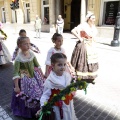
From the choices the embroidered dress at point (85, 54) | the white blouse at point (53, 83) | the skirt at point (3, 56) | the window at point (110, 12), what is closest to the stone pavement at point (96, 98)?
the embroidered dress at point (85, 54)

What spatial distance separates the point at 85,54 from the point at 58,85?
2.49 m

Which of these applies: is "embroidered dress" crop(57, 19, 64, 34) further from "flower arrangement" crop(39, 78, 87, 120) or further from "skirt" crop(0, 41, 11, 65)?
"flower arrangement" crop(39, 78, 87, 120)

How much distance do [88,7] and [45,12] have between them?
246 inches

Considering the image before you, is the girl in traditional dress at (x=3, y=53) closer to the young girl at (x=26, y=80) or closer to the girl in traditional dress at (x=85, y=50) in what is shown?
the girl in traditional dress at (x=85, y=50)

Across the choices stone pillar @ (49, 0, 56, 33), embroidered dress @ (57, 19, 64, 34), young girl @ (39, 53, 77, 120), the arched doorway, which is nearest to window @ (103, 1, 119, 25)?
embroidered dress @ (57, 19, 64, 34)

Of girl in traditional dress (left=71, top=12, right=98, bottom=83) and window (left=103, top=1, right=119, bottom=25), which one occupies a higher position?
window (left=103, top=1, right=119, bottom=25)

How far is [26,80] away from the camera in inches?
108

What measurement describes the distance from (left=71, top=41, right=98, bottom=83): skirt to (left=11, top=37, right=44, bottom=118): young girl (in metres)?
1.70

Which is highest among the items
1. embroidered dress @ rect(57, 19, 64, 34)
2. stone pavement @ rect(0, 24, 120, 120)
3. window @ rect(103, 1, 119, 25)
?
window @ rect(103, 1, 119, 25)

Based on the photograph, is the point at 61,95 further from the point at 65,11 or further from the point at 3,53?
the point at 65,11

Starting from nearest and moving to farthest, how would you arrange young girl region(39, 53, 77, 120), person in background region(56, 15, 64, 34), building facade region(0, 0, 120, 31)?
young girl region(39, 53, 77, 120) → building facade region(0, 0, 120, 31) → person in background region(56, 15, 64, 34)

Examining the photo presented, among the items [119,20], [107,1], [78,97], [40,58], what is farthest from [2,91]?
[107,1]

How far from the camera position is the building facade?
42.0ft

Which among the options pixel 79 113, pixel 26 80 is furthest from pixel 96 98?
pixel 26 80
